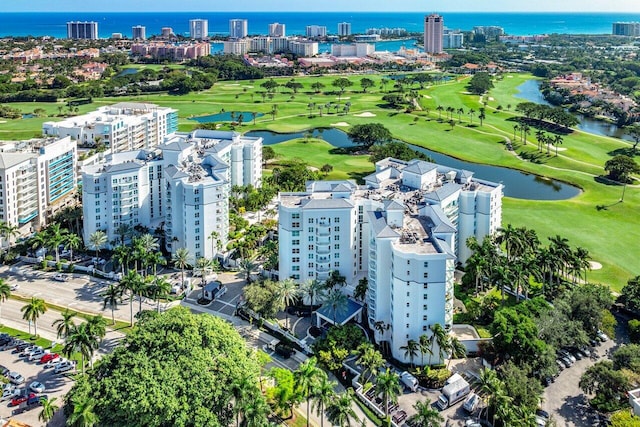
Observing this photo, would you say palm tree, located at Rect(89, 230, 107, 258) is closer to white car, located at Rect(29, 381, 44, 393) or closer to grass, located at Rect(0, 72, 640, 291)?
white car, located at Rect(29, 381, 44, 393)

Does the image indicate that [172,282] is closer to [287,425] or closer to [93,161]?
[287,425]

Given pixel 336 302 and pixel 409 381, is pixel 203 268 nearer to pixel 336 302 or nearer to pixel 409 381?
pixel 336 302

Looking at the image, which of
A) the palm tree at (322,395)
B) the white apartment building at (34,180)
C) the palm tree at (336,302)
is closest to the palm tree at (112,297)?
the palm tree at (336,302)

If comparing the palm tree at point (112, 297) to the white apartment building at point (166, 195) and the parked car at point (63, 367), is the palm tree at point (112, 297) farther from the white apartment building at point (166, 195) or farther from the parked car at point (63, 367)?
the white apartment building at point (166, 195)

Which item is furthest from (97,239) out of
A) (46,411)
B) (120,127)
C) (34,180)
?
(120,127)

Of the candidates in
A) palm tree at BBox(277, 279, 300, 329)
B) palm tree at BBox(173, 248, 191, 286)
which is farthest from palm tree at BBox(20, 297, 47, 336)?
palm tree at BBox(277, 279, 300, 329)
